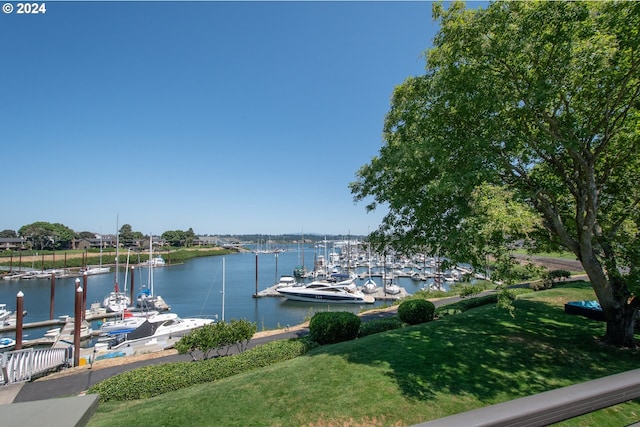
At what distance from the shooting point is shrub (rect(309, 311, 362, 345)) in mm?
12516

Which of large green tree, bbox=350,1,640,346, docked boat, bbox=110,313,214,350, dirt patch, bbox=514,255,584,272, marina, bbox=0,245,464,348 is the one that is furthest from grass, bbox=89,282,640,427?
dirt patch, bbox=514,255,584,272

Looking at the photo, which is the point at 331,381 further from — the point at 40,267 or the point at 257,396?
the point at 40,267

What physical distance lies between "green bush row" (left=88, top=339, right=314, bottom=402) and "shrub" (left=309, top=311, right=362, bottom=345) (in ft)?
3.85

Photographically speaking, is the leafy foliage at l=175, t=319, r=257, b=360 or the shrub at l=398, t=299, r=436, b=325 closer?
the leafy foliage at l=175, t=319, r=257, b=360

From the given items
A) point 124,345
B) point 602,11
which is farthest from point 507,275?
point 124,345

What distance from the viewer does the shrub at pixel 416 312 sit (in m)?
14.5

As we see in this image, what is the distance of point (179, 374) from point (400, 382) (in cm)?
686

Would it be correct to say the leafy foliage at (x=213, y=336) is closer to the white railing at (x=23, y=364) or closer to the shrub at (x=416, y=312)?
the shrub at (x=416, y=312)

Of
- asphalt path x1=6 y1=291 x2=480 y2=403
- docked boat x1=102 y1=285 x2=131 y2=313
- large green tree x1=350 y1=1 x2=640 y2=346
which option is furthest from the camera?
docked boat x1=102 y1=285 x2=131 y2=313

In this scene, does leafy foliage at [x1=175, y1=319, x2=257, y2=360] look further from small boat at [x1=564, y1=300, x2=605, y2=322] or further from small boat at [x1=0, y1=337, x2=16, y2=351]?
small boat at [x1=0, y1=337, x2=16, y2=351]

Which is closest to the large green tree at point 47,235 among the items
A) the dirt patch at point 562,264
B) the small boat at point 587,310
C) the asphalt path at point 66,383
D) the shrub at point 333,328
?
the asphalt path at point 66,383

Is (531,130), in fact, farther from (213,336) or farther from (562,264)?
(562,264)

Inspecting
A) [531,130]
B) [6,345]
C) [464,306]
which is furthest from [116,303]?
[531,130]

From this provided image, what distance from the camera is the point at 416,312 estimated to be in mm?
14430
